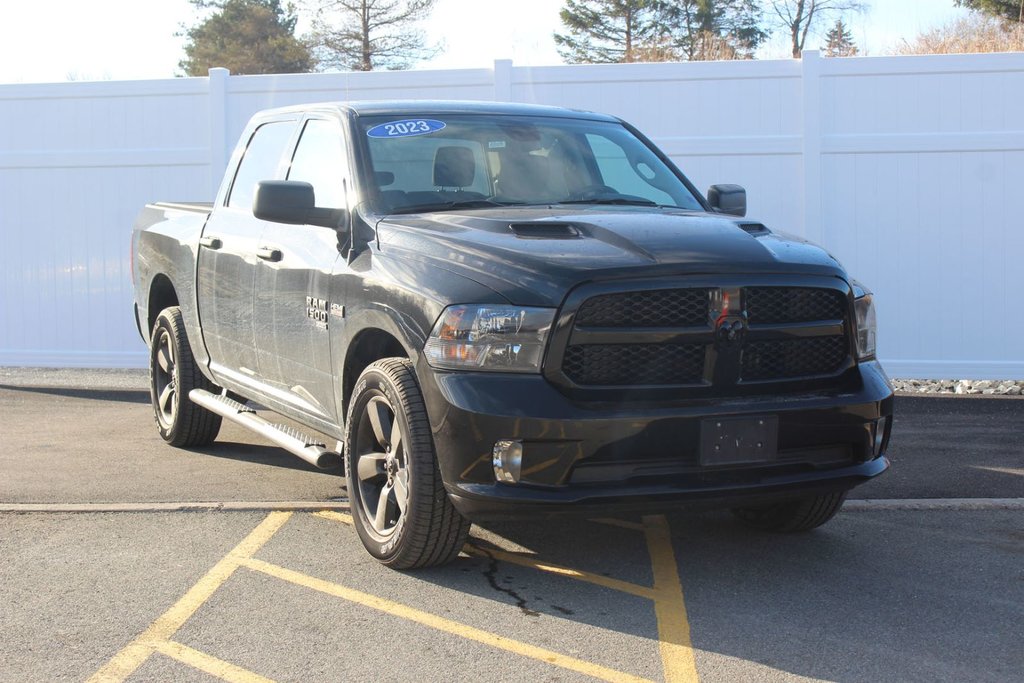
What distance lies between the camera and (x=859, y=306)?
4.94m

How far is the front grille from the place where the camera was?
4.35 metres

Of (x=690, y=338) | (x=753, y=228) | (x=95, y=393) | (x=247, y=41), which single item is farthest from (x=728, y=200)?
(x=247, y=41)

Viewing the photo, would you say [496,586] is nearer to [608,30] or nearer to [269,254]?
[269,254]

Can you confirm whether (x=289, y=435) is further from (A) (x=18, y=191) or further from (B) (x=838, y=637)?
(A) (x=18, y=191)

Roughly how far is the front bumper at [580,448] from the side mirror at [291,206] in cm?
118

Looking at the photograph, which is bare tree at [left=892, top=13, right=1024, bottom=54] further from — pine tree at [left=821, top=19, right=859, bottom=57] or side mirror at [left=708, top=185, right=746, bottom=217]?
side mirror at [left=708, top=185, right=746, bottom=217]

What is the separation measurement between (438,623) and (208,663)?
0.80 metres

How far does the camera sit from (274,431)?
6078mm

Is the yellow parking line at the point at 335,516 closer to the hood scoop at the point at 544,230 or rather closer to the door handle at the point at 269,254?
the door handle at the point at 269,254

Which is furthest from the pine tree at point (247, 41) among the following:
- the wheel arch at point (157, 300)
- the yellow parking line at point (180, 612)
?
the yellow parking line at point (180, 612)

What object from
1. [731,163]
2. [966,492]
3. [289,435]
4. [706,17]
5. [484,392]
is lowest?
[966,492]

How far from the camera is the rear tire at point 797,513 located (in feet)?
17.5

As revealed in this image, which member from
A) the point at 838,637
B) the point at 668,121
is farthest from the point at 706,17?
the point at 838,637

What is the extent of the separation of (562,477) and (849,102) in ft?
23.6
